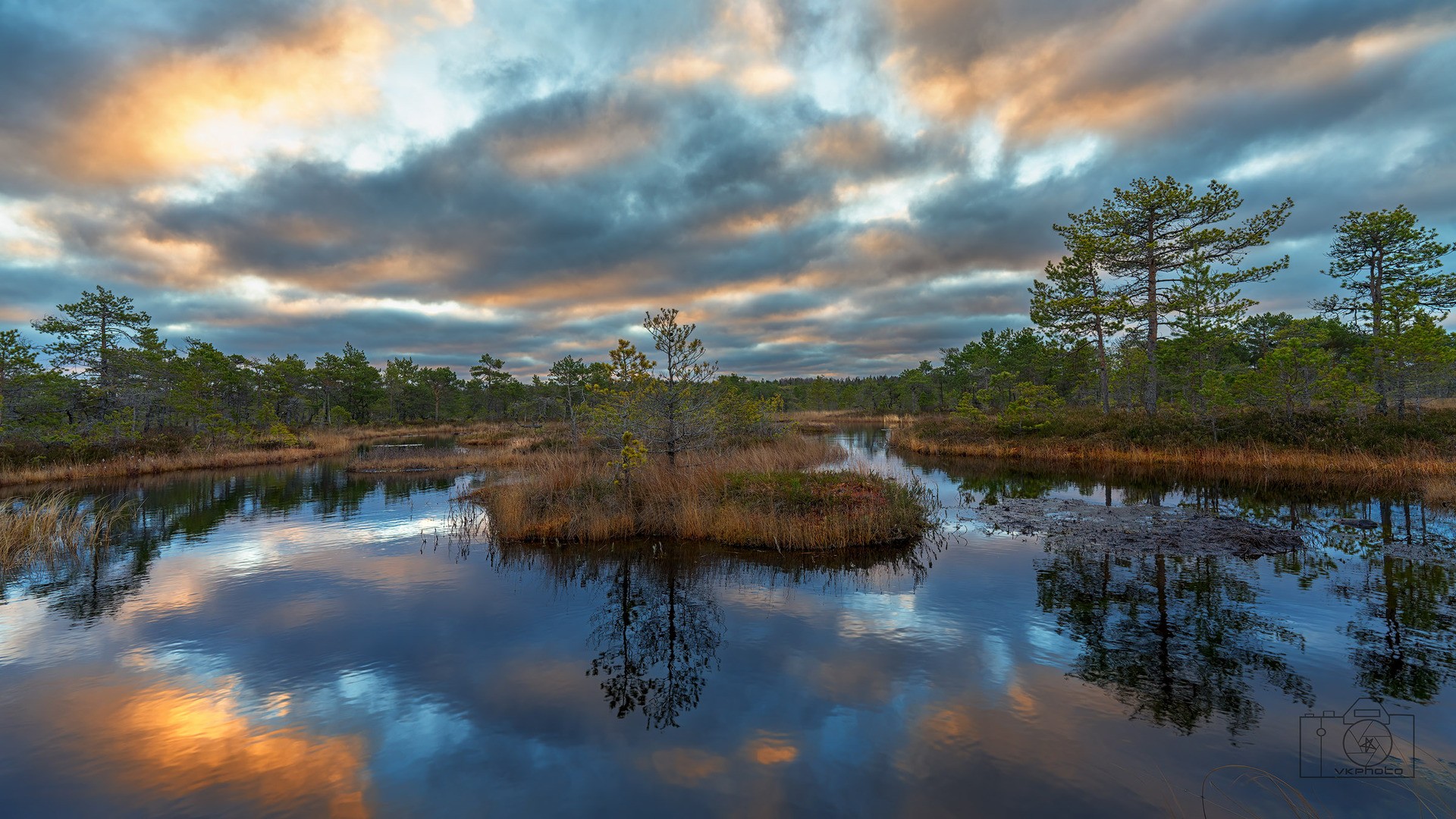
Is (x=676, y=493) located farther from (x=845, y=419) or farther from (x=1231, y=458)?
(x=845, y=419)

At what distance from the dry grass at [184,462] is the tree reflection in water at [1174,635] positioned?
131 feet

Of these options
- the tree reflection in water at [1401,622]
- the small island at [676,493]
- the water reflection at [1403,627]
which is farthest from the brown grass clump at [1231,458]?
the small island at [676,493]

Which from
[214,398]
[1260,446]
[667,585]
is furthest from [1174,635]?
[214,398]

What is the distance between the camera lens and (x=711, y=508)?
14.7 meters

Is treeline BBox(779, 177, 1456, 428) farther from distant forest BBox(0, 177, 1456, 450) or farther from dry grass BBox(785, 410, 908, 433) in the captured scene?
dry grass BBox(785, 410, 908, 433)

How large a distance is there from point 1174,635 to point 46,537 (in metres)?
24.8

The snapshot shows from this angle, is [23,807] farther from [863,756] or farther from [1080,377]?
[1080,377]

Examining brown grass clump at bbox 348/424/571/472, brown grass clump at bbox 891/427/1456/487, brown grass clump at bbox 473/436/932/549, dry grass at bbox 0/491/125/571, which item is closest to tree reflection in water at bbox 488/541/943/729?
brown grass clump at bbox 473/436/932/549

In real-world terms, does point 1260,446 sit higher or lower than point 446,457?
higher

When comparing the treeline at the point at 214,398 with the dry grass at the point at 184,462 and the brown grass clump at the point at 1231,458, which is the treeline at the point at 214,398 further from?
the brown grass clump at the point at 1231,458

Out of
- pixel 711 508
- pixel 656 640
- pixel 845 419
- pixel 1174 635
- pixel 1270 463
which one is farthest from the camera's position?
pixel 845 419

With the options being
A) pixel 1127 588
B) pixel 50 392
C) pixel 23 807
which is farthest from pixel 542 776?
pixel 50 392

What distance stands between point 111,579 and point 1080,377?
193ft

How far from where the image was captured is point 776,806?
4.81 meters
